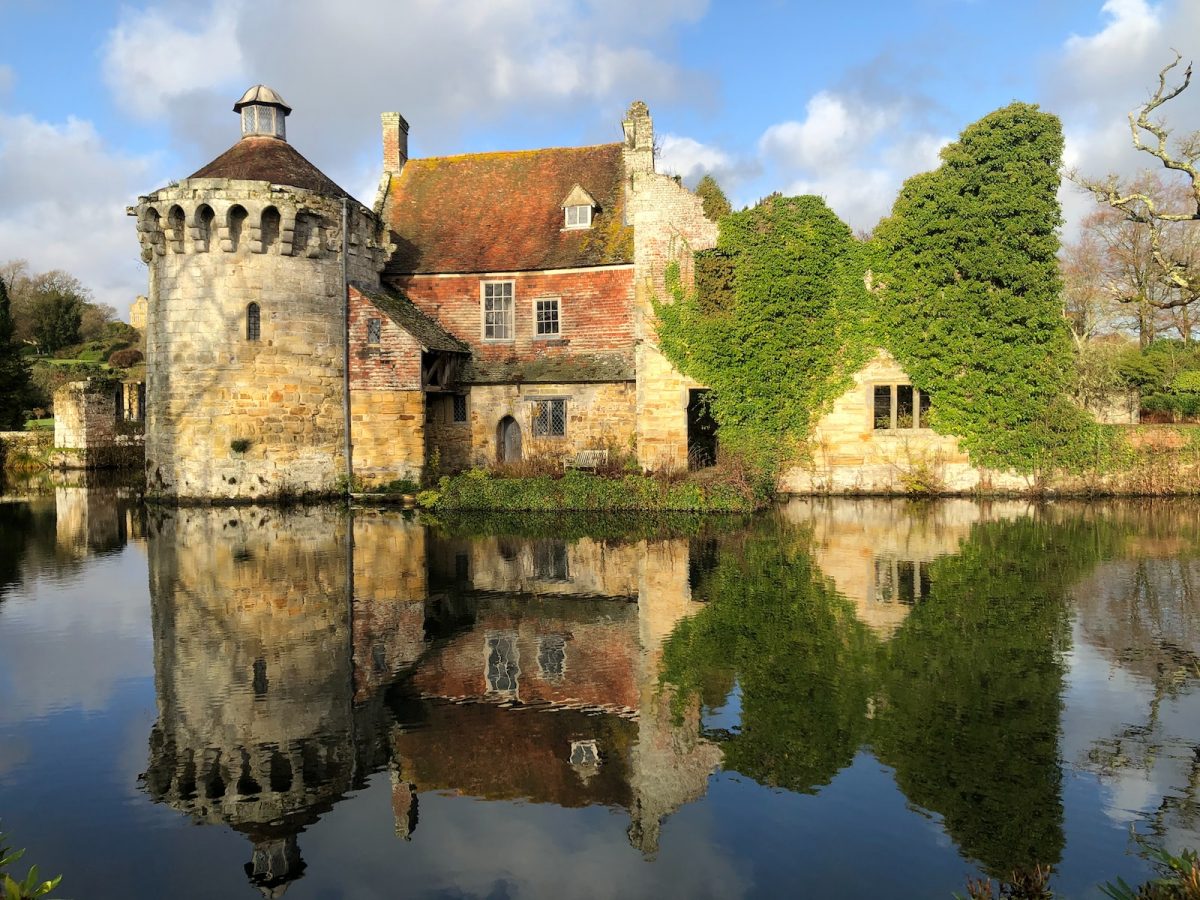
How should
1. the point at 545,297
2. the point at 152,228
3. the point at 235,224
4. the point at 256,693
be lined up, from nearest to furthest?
the point at 256,693 < the point at 235,224 < the point at 152,228 < the point at 545,297

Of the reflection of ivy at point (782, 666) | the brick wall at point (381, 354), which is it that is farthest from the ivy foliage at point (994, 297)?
the brick wall at point (381, 354)

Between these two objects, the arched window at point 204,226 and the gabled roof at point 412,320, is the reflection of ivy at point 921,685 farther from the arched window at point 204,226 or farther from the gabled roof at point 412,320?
the arched window at point 204,226

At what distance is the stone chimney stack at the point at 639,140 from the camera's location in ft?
82.8

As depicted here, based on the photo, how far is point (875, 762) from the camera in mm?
6816

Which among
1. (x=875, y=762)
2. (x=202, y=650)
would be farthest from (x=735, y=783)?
(x=202, y=650)

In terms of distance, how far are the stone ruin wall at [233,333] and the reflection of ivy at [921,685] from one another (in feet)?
47.6

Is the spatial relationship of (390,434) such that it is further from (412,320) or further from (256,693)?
(256,693)

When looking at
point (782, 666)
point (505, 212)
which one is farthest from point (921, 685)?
point (505, 212)

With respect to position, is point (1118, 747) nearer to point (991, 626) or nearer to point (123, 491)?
point (991, 626)

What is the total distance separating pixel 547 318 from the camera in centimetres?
2727

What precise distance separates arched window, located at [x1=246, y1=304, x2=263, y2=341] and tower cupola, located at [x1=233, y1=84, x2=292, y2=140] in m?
6.31

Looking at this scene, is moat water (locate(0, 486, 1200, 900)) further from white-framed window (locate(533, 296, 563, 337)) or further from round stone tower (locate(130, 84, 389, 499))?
white-framed window (locate(533, 296, 563, 337))

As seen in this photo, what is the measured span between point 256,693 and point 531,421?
1841cm

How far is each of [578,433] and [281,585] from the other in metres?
13.9
